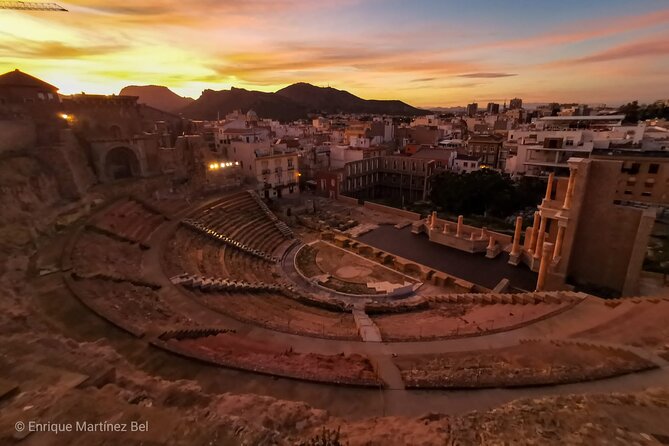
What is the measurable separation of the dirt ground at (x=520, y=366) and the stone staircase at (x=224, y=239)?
756 inches

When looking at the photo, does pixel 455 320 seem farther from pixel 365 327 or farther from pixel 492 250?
pixel 492 250

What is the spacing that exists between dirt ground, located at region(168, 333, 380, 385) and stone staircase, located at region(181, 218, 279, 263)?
1550cm

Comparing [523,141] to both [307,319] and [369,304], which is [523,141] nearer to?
[369,304]

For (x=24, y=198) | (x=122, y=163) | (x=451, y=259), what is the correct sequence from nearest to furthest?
(x=24, y=198) → (x=451, y=259) → (x=122, y=163)

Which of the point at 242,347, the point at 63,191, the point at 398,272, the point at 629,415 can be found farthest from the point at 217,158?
the point at 629,415

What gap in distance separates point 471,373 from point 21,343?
15.2 meters

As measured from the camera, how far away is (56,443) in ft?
21.8

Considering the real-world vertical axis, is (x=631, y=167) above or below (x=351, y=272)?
above

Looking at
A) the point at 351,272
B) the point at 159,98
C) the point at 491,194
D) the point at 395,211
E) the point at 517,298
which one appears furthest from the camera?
the point at 159,98

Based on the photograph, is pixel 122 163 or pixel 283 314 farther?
pixel 122 163

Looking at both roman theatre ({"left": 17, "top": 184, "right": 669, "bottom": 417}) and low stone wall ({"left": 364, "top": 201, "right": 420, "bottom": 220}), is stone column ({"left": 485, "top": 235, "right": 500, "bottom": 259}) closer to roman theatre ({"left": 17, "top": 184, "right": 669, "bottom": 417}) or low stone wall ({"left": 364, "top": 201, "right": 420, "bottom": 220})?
roman theatre ({"left": 17, "top": 184, "right": 669, "bottom": 417})

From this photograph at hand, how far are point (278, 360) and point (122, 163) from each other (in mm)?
33610

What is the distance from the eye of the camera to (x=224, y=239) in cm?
2944

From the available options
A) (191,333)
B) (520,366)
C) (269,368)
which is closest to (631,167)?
(520,366)
